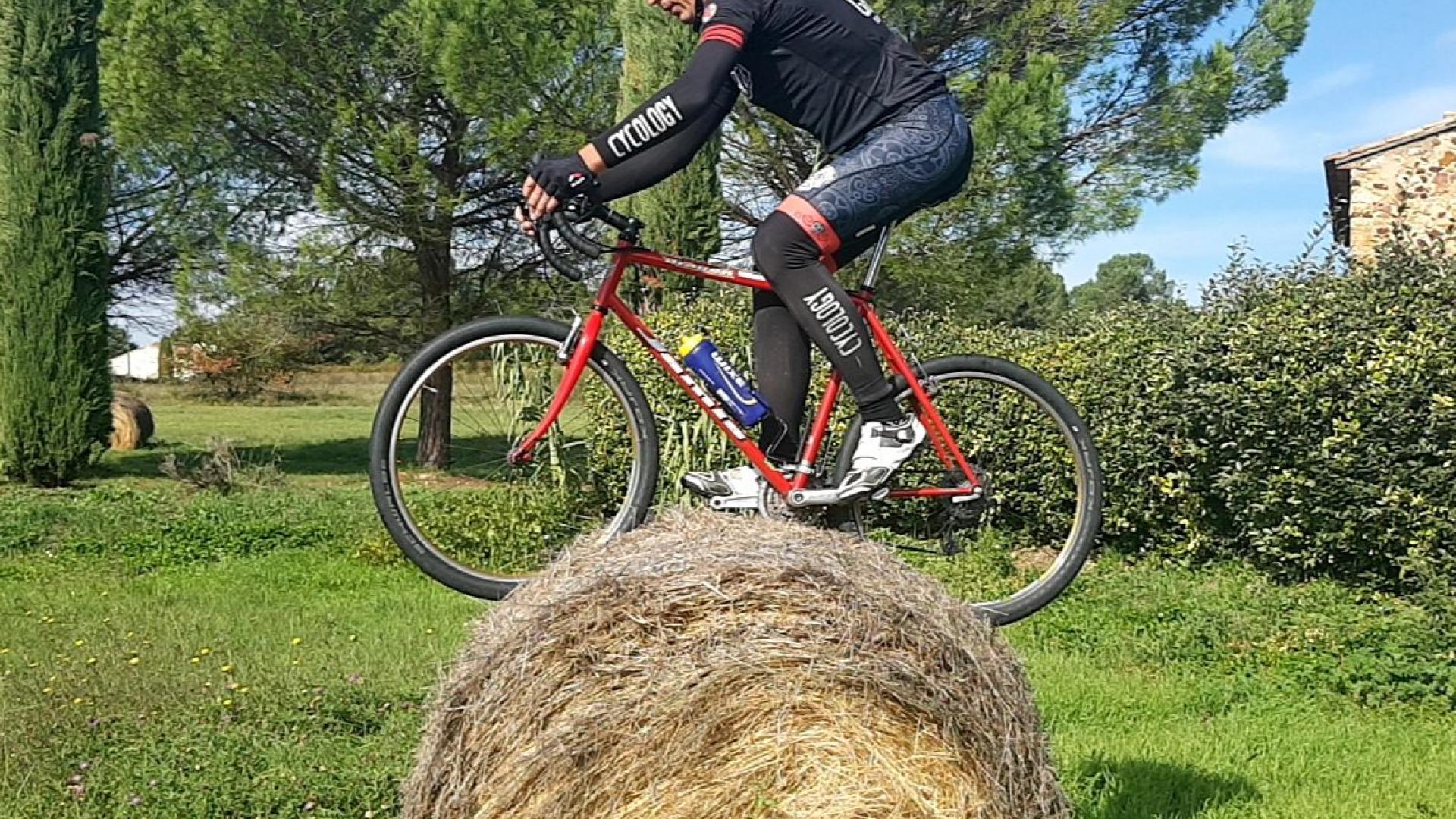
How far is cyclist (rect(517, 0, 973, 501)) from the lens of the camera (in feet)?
10.5

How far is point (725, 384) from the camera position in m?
3.52

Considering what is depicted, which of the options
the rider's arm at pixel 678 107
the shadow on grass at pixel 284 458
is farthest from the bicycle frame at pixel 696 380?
the shadow on grass at pixel 284 458

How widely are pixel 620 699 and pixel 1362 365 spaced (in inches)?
241

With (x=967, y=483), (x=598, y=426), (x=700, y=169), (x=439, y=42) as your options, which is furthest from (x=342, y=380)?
(x=967, y=483)

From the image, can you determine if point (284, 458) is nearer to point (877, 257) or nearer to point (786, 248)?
point (877, 257)

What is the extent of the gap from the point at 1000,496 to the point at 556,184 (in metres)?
6.10

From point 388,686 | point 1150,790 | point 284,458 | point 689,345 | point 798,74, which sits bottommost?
point 1150,790

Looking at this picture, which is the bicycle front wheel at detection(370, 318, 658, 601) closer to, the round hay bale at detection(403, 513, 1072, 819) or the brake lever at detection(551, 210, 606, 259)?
the brake lever at detection(551, 210, 606, 259)

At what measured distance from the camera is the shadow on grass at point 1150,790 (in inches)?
157

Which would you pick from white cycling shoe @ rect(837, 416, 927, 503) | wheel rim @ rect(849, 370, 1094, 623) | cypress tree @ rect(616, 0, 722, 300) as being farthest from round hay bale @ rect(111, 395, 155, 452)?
white cycling shoe @ rect(837, 416, 927, 503)

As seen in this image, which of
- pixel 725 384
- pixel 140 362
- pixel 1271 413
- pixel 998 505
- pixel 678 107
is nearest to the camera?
pixel 678 107

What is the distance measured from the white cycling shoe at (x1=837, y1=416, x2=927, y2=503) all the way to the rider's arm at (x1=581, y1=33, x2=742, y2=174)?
3.17 feet

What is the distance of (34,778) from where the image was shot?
13.8 ft

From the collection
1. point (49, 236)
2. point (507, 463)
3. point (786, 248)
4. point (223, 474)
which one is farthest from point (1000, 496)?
point (49, 236)
